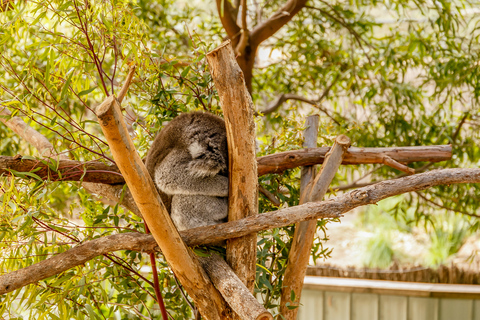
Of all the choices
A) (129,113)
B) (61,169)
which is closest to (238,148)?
(61,169)

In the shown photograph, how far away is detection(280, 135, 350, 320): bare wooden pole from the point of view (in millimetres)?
1716

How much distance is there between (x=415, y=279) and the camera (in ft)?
11.2

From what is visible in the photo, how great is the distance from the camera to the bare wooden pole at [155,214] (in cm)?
102

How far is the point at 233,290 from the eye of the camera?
133 centimetres

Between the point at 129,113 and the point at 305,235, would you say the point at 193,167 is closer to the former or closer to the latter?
the point at 305,235

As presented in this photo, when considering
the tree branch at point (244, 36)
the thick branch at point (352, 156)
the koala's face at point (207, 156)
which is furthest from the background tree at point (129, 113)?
the koala's face at point (207, 156)

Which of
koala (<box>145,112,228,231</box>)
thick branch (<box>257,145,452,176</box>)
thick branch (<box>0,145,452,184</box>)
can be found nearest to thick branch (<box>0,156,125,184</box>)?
thick branch (<box>0,145,452,184</box>)

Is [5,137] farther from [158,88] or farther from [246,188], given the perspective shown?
[246,188]

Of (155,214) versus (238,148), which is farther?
(238,148)

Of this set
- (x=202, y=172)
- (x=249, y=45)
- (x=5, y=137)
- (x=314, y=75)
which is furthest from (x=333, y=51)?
(x=5, y=137)

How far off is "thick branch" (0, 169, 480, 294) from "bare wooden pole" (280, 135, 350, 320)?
32 centimetres

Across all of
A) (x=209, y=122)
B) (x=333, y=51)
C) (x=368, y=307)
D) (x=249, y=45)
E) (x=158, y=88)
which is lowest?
(x=368, y=307)

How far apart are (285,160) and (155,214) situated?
70 centimetres

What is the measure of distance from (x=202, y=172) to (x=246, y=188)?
1.04 feet
